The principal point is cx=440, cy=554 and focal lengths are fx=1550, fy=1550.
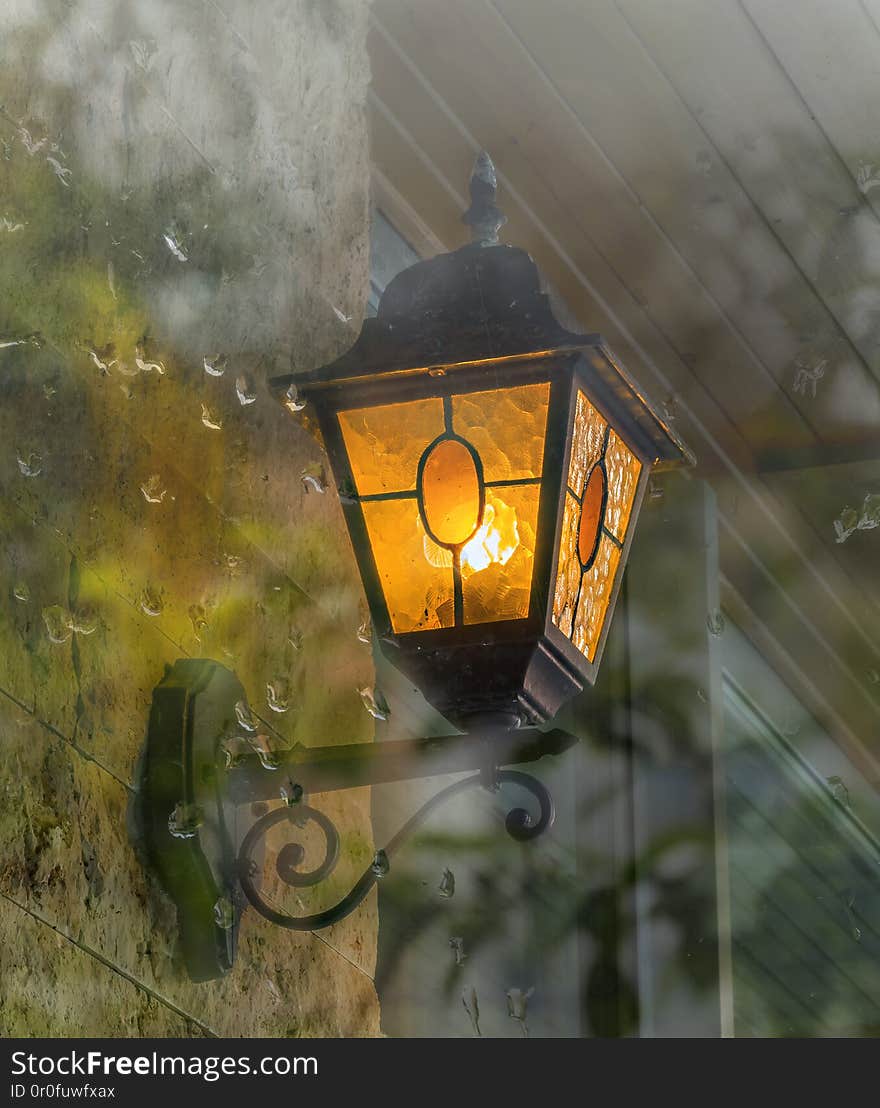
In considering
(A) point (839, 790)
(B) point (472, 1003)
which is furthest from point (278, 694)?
(A) point (839, 790)

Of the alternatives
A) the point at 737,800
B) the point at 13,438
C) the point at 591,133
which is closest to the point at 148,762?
the point at 13,438

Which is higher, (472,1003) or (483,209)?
(483,209)

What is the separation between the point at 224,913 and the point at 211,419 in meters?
0.48

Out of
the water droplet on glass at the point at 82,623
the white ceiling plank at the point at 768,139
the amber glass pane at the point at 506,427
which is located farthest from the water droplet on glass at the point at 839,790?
the water droplet on glass at the point at 82,623

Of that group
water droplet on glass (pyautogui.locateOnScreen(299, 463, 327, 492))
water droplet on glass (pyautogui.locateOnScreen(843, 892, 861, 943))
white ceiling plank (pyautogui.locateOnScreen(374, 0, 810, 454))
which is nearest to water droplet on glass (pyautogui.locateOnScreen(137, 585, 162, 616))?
water droplet on glass (pyautogui.locateOnScreen(299, 463, 327, 492))

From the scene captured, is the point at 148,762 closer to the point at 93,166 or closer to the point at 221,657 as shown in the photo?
the point at 221,657

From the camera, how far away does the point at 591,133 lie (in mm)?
2619

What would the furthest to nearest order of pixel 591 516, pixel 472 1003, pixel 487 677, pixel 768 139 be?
pixel 472 1003, pixel 768 139, pixel 591 516, pixel 487 677

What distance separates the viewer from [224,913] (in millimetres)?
1369

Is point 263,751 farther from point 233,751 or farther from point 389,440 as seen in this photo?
point 389,440

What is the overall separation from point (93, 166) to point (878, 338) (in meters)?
2.10

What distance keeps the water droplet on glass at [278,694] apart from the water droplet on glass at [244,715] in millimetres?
133

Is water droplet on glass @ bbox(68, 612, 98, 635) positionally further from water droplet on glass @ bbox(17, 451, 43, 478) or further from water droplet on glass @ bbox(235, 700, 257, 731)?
water droplet on glass @ bbox(235, 700, 257, 731)

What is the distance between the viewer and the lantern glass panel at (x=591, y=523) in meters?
1.32
